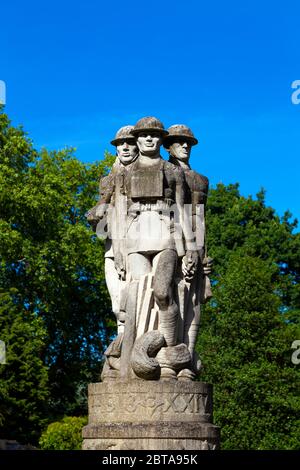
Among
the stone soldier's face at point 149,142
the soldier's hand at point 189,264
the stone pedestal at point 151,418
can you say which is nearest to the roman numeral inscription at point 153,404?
the stone pedestal at point 151,418

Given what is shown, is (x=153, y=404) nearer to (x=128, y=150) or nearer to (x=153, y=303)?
(x=153, y=303)

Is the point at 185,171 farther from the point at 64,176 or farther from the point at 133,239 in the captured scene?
the point at 64,176

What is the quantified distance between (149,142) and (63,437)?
65.6 ft

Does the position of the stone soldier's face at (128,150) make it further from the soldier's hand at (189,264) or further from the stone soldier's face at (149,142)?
the soldier's hand at (189,264)

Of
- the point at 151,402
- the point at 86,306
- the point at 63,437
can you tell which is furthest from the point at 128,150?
the point at 86,306

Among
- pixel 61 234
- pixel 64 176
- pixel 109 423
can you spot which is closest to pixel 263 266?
pixel 61 234

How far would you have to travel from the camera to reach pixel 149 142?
15.2m

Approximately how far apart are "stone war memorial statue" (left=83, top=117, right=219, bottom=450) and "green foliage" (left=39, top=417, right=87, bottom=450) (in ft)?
60.1

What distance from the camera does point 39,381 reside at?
37156 millimetres

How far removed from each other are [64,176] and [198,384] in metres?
32.5

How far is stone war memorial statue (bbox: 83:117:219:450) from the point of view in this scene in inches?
545

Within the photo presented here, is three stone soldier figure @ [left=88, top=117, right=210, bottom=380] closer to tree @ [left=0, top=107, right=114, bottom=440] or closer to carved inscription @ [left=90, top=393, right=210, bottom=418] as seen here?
carved inscription @ [left=90, top=393, right=210, bottom=418]

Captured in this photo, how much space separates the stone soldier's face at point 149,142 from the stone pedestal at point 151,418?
11.9 feet

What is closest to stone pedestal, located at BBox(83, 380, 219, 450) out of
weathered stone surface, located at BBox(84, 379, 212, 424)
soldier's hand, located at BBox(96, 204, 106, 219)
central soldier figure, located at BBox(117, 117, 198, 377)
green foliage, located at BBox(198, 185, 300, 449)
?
weathered stone surface, located at BBox(84, 379, 212, 424)
